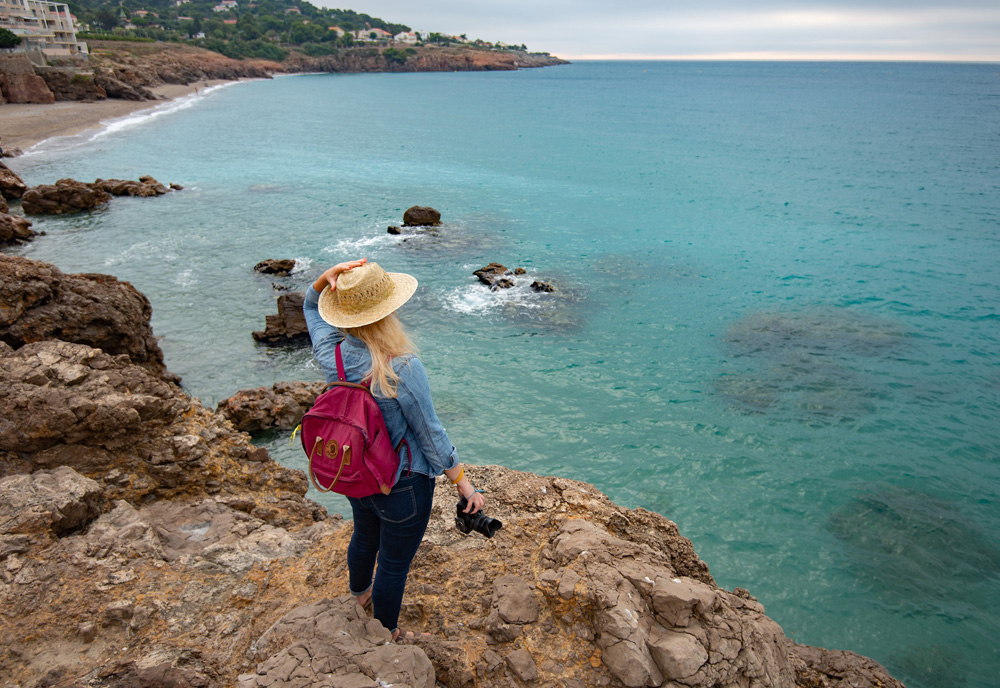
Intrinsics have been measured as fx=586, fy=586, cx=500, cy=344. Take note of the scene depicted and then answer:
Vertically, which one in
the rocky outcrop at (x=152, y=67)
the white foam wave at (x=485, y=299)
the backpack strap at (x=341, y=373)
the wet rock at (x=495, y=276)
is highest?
the backpack strap at (x=341, y=373)

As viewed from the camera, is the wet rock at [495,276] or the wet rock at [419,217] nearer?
the wet rock at [495,276]

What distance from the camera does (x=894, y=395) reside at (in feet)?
47.9

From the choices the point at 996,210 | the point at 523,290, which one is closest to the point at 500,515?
the point at 523,290

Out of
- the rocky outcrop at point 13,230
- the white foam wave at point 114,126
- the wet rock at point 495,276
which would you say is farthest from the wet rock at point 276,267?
the white foam wave at point 114,126

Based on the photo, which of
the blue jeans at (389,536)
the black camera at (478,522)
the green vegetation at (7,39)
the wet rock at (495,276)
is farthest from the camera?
the green vegetation at (7,39)

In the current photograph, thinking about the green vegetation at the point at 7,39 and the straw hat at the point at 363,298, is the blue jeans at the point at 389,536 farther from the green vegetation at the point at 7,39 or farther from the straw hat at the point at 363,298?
the green vegetation at the point at 7,39

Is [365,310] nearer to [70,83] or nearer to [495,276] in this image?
[495,276]

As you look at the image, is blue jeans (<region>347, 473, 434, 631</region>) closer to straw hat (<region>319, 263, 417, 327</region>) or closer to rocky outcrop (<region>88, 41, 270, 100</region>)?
straw hat (<region>319, 263, 417, 327</region>)

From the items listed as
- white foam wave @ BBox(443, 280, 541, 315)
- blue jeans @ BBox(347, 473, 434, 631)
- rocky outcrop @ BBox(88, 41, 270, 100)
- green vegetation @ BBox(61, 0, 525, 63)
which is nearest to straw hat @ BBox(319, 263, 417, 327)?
blue jeans @ BBox(347, 473, 434, 631)

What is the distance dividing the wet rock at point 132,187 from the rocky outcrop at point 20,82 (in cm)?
3599

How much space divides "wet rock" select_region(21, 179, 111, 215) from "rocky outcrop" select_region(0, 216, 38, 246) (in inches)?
159

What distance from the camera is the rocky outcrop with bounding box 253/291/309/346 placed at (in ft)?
52.4

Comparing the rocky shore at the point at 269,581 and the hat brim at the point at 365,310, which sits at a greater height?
the hat brim at the point at 365,310

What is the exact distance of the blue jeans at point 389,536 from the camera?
327cm
